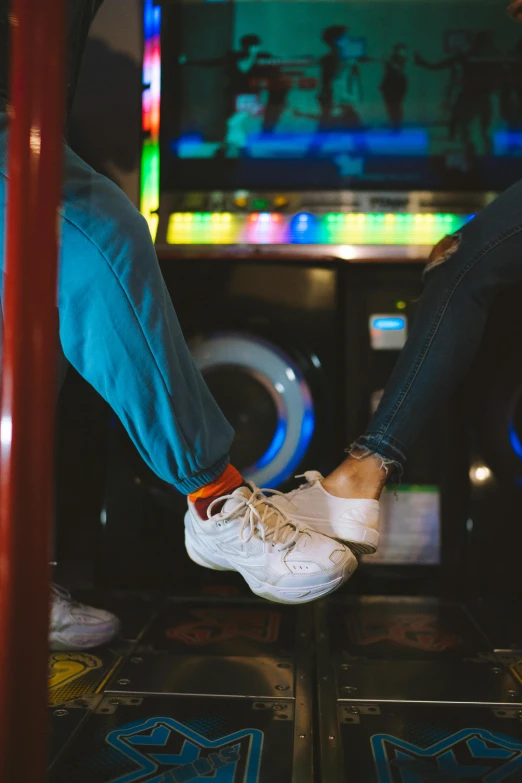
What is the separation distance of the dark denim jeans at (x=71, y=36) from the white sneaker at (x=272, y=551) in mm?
640

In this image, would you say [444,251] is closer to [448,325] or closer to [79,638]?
[448,325]

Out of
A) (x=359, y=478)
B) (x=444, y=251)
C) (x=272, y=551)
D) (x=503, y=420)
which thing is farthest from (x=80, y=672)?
(x=503, y=420)

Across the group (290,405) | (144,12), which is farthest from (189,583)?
(144,12)

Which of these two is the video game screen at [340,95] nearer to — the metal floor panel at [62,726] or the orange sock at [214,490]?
the orange sock at [214,490]

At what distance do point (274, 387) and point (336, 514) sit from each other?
24.1 inches

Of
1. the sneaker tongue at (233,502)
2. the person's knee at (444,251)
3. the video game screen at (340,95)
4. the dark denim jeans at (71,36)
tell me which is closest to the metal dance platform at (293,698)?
the sneaker tongue at (233,502)

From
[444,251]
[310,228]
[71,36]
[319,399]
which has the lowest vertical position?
[319,399]

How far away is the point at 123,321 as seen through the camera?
2.79 feet

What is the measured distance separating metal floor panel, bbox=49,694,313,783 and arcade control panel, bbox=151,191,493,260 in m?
1.19

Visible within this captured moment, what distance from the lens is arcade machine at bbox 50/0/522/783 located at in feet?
2.97

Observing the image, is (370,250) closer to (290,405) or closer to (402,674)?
(290,405)

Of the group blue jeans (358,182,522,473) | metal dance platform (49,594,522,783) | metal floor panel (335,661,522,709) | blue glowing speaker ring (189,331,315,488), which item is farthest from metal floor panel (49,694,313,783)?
blue glowing speaker ring (189,331,315,488)

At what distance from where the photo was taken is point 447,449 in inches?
62.6

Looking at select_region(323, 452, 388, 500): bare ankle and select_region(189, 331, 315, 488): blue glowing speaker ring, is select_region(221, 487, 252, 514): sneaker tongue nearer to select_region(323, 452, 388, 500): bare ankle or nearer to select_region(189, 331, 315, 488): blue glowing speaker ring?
select_region(323, 452, 388, 500): bare ankle
